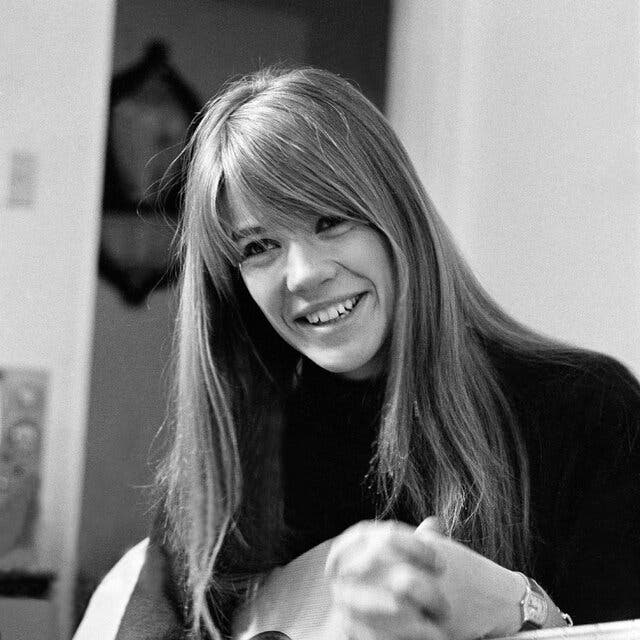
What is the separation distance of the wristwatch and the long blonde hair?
0.15m

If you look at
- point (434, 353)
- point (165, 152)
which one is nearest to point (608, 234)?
point (434, 353)

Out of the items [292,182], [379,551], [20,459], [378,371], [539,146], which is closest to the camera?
[379,551]

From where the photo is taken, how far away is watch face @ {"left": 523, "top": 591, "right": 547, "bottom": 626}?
68 cm

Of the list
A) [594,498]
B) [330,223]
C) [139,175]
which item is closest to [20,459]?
[139,175]

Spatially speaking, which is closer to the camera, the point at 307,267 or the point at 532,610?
the point at 532,610

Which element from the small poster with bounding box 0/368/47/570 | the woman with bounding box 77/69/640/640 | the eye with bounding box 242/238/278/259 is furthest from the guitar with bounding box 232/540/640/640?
the small poster with bounding box 0/368/47/570

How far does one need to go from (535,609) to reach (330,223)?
379 mm

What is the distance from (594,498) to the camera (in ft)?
2.77

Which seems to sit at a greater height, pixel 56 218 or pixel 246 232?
pixel 56 218

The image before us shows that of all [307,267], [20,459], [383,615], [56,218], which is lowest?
[20,459]

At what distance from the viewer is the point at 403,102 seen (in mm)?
1821

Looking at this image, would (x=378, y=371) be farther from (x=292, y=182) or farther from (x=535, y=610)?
(x=535, y=610)

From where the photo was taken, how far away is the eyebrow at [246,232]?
0.86 meters

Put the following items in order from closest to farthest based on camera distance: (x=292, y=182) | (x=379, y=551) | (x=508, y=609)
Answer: (x=379, y=551), (x=508, y=609), (x=292, y=182)
